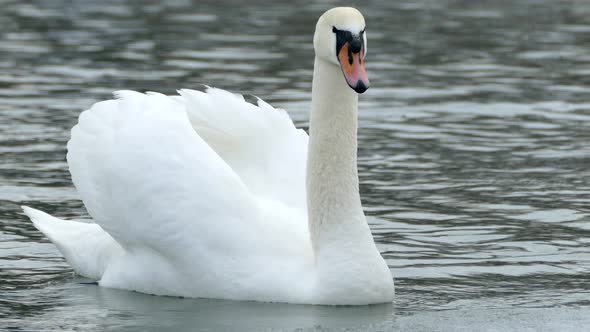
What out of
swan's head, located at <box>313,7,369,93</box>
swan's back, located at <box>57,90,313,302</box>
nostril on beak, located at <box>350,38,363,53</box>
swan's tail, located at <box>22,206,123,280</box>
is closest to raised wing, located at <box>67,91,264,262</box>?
swan's back, located at <box>57,90,313,302</box>

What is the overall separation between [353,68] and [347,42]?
152mm

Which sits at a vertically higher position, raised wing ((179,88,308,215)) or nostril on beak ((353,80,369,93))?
nostril on beak ((353,80,369,93))

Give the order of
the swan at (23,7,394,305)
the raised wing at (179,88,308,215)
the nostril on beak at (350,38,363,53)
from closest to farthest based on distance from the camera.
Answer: the nostril on beak at (350,38,363,53), the swan at (23,7,394,305), the raised wing at (179,88,308,215)

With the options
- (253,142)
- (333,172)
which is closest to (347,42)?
(333,172)

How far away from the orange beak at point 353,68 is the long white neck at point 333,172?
35 centimetres

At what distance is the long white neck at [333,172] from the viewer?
7758 millimetres

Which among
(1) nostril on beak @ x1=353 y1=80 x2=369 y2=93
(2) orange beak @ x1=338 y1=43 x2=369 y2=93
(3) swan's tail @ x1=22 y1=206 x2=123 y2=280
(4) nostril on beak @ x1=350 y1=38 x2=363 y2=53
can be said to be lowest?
(3) swan's tail @ x1=22 y1=206 x2=123 y2=280

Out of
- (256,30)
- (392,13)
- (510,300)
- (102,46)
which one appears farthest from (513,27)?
(510,300)

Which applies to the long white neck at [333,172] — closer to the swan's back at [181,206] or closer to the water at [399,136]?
the swan's back at [181,206]

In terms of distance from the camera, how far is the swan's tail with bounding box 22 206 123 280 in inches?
340

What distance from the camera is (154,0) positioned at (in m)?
24.5

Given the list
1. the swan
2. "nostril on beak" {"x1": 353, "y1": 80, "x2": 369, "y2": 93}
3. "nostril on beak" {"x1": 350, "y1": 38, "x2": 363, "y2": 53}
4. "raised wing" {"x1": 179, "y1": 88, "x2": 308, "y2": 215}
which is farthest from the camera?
"raised wing" {"x1": 179, "y1": 88, "x2": 308, "y2": 215}

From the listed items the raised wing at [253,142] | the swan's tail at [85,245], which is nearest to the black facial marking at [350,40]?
the raised wing at [253,142]

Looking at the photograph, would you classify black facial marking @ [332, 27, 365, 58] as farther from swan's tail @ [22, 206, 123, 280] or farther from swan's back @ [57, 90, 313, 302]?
swan's tail @ [22, 206, 123, 280]
